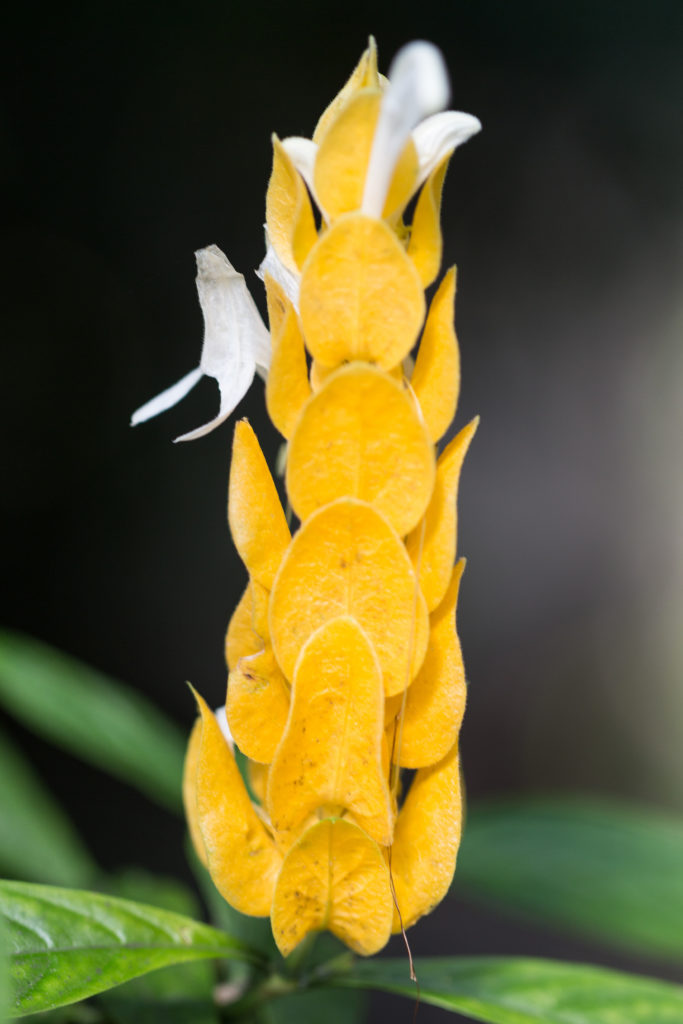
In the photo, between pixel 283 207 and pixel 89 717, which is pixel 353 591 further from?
pixel 89 717

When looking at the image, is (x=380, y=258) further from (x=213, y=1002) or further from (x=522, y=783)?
(x=522, y=783)

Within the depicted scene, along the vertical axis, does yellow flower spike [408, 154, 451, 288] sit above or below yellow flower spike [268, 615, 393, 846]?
above

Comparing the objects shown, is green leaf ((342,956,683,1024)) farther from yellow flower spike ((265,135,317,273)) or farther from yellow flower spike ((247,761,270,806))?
yellow flower spike ((265,135,317,273))

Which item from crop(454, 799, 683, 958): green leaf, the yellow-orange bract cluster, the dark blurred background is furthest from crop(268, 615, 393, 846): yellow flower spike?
the dark blurred background

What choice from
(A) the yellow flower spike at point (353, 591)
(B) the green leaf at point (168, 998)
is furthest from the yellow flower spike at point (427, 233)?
(B) the green leaf at point (168, 998)

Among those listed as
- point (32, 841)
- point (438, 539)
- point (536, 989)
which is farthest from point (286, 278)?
point (32, 841)

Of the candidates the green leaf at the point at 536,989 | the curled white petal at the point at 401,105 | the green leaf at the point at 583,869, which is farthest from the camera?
the green leaf at the point at 583,869

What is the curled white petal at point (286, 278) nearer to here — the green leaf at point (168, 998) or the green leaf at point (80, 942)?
the green leaf at point (80, 942)
